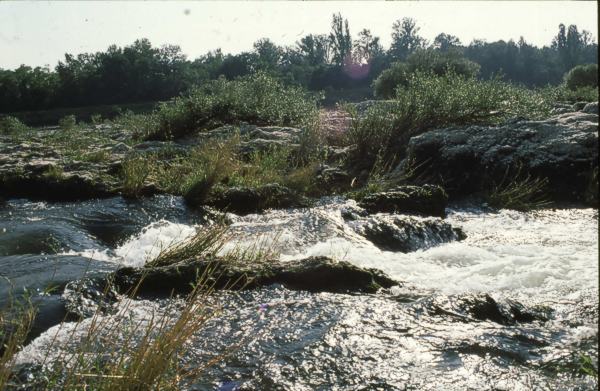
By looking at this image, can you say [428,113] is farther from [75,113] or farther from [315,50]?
[315,50]

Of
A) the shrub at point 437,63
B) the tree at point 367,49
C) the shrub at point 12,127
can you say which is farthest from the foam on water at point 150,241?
the tree at point 367,49

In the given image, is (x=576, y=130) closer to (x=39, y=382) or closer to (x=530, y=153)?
(x=530, y=153)

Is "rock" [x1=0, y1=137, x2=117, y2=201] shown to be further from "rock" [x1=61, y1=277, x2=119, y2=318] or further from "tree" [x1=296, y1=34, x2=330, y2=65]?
"tree" [x1=296, y1=34, x2=330, y2=65]

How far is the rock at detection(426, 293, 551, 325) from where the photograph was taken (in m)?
3.83

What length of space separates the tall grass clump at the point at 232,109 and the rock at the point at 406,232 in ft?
27.1

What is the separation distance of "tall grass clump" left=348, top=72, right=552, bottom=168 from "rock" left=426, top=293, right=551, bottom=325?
7.49 metres

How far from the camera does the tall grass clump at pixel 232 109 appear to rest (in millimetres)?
15370

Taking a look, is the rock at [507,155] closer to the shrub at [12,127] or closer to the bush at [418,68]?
the shrub at [12,127]

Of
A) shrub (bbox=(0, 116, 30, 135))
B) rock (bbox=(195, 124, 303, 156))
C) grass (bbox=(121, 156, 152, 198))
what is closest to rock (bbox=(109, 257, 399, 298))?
grass (bbox=(121, 156, 152, 198))

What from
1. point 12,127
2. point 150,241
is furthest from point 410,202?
point 12,127

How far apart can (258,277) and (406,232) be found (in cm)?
263

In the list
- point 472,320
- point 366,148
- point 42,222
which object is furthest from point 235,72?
point 472,320

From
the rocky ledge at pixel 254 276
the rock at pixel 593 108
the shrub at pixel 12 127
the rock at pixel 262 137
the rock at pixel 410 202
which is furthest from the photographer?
the shrub at pixel 12 127

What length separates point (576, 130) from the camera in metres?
9.14
